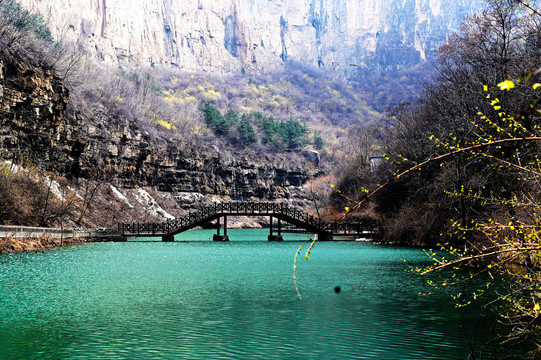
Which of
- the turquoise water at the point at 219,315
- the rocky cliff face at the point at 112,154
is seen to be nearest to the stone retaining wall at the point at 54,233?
the turquoise water at the point at 219,315

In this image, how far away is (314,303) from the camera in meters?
21.7

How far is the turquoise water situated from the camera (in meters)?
14.7

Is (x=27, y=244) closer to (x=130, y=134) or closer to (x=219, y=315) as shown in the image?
(x=219, y=315)

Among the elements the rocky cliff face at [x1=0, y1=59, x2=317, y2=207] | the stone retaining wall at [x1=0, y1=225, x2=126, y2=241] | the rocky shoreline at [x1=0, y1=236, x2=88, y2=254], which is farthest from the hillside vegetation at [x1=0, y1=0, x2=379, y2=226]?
the rocky shoreline at [x1=0, y1=236, x2=88, y2=254]

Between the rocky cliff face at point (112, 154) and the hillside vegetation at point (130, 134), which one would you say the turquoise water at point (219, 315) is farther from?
the rocky cliff face at point (112, 154)

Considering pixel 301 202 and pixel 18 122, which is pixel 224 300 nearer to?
pixel 18 122

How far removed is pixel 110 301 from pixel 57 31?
145579mm

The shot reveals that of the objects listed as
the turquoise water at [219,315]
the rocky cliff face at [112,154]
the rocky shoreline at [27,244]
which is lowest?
the turquoise water at [219,315]

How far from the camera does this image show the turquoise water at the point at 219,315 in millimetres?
14695

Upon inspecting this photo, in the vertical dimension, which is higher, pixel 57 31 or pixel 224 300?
pixel 57 31

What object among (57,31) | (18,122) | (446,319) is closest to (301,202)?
(57,31)

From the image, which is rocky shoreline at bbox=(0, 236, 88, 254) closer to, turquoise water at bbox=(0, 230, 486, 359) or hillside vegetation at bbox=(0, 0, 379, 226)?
hillside vegetation at bbox=(0, 0, 379, 226)

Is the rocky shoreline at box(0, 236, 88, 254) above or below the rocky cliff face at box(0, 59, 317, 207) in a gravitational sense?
below

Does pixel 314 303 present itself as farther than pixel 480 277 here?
No
